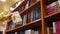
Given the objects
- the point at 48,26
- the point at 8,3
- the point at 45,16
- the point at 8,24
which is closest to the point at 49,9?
the point at 45,16

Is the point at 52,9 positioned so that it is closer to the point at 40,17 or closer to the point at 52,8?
the point at 52,8

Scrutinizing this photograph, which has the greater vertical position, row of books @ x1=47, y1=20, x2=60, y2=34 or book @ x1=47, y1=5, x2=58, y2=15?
book @ x1=47, y1=5, x2=58, y2=15

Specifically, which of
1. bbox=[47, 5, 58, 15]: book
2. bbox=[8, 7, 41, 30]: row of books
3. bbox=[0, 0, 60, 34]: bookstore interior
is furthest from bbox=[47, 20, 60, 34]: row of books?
bbox=[8, 7, 41, 30]: row of books

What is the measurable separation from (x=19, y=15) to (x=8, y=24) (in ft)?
2.74

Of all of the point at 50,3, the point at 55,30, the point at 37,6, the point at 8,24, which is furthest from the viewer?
the point at 8,24

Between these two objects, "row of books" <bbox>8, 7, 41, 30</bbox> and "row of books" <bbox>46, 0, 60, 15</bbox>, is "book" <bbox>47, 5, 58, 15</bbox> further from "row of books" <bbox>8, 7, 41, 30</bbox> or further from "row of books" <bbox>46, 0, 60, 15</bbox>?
"row of books" <bbox>8, 7, 41, 30</bbox>

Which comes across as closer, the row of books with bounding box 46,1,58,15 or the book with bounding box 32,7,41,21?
the row of books with bounding box 46,1,58,15

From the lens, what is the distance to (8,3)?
4.00 meters

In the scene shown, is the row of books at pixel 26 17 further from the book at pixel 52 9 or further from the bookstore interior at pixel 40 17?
the book at pixel 52 9

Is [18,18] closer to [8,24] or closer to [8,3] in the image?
[8,24]

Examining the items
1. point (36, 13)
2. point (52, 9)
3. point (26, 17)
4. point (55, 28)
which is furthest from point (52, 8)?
point (26, 17)

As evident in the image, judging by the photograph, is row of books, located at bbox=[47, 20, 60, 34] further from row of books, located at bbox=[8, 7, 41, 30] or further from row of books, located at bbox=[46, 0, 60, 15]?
row of books, located at bbox=[8, 7, 41, 30]

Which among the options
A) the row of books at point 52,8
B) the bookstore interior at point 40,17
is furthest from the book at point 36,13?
the row of books at point 52,8

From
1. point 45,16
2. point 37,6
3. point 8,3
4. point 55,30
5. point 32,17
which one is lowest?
point 55,30
